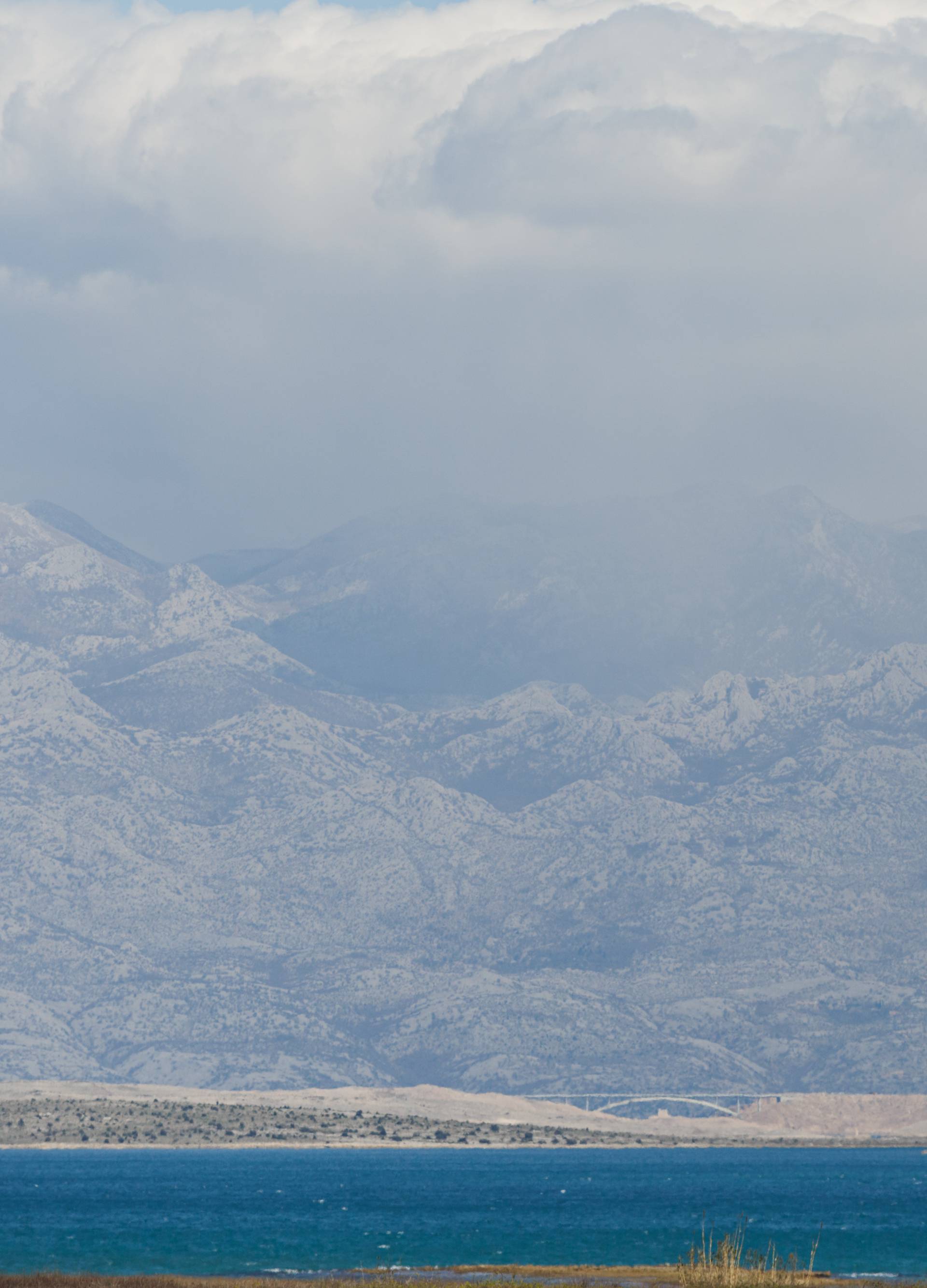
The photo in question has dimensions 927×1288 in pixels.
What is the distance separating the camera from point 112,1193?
198500mm

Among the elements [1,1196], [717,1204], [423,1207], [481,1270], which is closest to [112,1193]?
[1,1196]

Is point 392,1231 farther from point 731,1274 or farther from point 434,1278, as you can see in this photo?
point 731,1274

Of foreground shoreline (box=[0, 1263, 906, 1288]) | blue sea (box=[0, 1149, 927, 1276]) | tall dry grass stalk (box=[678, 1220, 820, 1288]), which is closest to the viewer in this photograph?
tall dry grass stalk (box=[678, 1220, 820, 1288])

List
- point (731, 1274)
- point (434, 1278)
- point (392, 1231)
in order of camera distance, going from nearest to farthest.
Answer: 1. point (731, 1274)
2. point (434, 1278)
3. point (392, 1231)

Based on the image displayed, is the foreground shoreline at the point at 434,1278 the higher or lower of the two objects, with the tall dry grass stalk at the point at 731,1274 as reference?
lower

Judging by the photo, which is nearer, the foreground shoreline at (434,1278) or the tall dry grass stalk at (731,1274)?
the tall dry grass stalk at (731,1274)

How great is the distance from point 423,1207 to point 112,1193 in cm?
3503

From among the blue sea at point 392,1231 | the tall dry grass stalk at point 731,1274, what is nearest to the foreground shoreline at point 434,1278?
the blue sea at point 392,1231

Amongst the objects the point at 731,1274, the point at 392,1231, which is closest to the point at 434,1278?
the point at 731,1274

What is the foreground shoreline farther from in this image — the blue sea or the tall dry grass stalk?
the tall dry grass stalk

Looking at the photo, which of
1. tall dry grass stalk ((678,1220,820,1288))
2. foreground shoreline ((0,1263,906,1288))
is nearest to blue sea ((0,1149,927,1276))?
foreground shoreline ((0,1263,906,1288))

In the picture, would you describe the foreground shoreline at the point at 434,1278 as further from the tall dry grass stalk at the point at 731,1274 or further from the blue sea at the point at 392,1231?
the tall dry grass stalk at the point at 731,1274

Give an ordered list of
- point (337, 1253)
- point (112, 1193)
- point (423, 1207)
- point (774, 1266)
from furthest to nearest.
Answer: point (112, 1193) → point (423, 1207) → point (337, 1253) → point (774, 1266)

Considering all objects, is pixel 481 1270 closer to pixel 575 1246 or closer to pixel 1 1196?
pixel 575 1246
